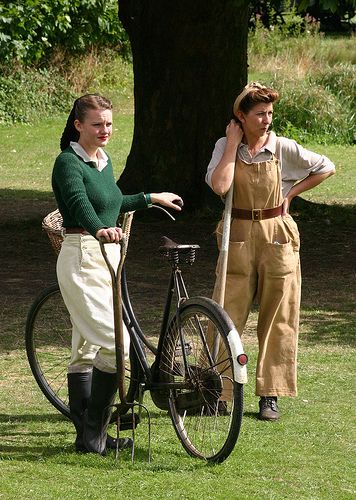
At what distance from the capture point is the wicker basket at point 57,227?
5918 mm

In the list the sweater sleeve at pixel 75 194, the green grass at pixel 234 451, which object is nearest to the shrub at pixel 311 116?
the green grass at pixel 234 451

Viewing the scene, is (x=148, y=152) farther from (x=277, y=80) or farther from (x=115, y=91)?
(x=115, y=91)

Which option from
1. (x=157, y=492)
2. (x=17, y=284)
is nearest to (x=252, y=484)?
(x=157, y=492)

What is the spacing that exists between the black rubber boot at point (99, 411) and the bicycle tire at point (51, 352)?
9 cm

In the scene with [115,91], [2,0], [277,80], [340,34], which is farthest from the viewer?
[340,34]

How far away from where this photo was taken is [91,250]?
575cm

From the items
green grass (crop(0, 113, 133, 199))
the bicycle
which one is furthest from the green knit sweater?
green grass (crop(0, 113, 133, 199))

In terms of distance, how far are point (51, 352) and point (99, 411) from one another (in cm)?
179

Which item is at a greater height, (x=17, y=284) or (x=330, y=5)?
(x=330, y=5)

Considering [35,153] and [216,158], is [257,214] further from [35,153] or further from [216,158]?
[35,153]

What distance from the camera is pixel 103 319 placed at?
5.66 m

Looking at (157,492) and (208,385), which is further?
(208,385)

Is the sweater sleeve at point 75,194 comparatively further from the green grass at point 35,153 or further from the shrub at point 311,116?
the shrub at point 311,116

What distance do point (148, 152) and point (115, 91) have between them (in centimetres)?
1752
